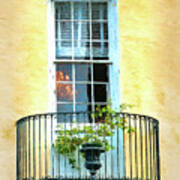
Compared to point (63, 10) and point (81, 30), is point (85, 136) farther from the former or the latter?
point (63, 10)

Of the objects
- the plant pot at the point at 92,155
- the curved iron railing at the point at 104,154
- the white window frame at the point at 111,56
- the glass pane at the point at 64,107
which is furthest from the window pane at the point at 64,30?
the plant pot at the point at 92,155

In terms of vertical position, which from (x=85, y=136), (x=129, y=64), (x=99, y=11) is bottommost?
(x=85, y=136)

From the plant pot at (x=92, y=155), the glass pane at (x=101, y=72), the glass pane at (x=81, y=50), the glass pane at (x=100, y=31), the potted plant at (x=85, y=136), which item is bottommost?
the plant pot at (x=92, y=155)

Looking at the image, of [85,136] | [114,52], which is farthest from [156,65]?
[85,136]

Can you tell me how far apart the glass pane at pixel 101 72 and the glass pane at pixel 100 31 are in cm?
47

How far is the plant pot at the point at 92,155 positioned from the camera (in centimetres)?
1184

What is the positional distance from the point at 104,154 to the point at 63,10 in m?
2.54

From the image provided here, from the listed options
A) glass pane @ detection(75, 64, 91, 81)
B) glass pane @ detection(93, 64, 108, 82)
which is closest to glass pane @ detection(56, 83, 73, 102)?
glass pane @ detection(75, 64, 91, 81)

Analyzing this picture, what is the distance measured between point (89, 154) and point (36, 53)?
1.97m

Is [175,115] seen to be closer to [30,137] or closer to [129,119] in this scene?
[129,119]

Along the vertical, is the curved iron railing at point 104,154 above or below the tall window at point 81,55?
below

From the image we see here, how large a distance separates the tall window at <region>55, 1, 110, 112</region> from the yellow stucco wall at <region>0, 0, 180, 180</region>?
373mm

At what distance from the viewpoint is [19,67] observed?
12.7m

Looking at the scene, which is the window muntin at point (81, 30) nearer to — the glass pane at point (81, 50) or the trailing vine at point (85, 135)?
the glass pane at point (81, 50)
